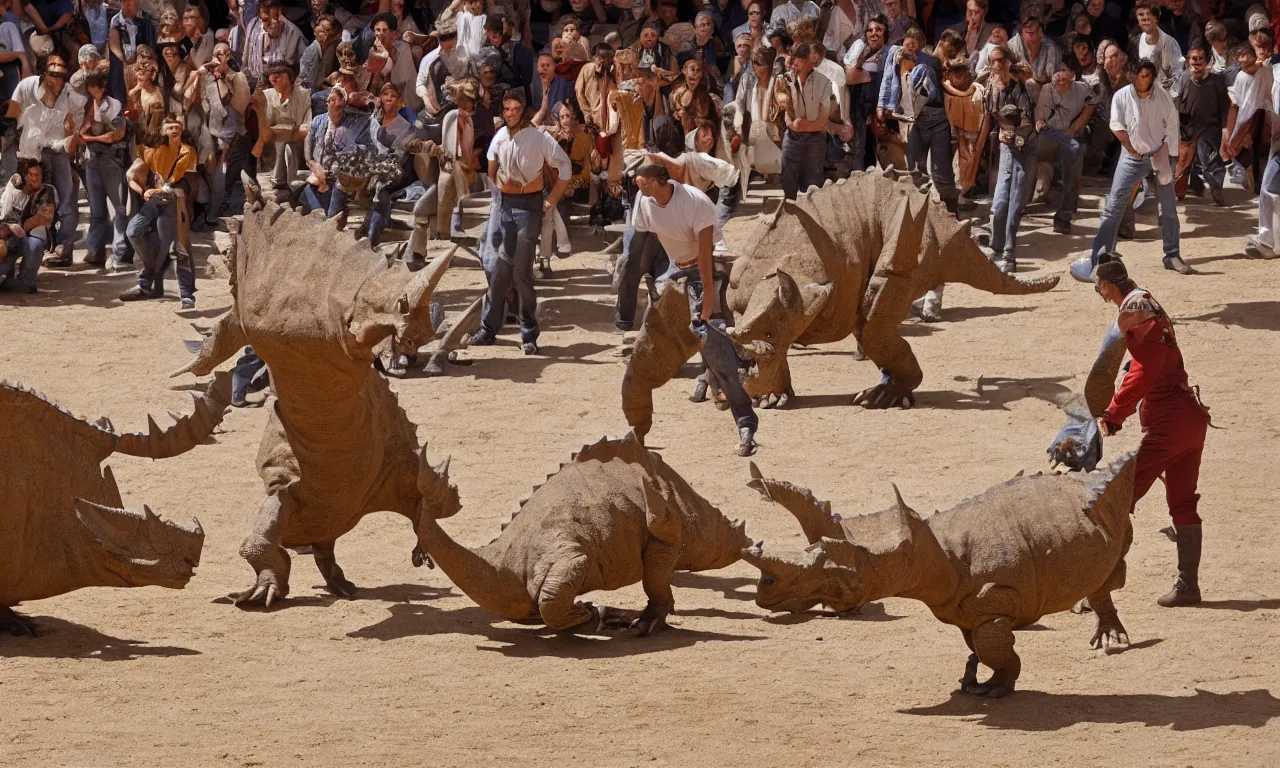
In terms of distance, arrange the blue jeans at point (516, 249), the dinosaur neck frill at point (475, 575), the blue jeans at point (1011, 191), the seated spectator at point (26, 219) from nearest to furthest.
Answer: the dinosaur neck frill at point (475, 575) → the blue jeans at point (516, 249) → the seated spectator at point (26, 219) → the blue jeans at point (1011, 191)

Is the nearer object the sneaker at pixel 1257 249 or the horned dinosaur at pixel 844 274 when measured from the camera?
the horned dinosaur at pixel 844 274

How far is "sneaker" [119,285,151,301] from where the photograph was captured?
668 inches

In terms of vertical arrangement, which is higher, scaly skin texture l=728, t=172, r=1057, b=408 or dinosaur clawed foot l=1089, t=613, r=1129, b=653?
scaly skin texture l=728, t=172, r=1057, b=408

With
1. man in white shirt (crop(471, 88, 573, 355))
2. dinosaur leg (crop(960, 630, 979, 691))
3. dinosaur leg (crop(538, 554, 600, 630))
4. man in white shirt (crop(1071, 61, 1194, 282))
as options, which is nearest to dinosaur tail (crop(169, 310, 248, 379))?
dinosaur leg (crop(538, 554, 600, 630))

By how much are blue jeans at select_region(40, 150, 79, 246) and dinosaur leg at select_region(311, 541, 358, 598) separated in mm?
8380

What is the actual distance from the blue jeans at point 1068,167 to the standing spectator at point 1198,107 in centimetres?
92

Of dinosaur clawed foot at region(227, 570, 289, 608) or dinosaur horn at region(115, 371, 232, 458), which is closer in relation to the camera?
dinosaur horn at region(115, 371, 232, 458)

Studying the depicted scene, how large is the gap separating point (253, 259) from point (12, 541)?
170cm

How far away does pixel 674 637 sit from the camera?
927 cm

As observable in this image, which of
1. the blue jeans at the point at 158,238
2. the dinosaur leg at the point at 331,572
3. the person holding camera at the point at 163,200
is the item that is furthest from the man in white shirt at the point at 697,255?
the blue jeans at the point at 158,238

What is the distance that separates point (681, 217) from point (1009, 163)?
5058 mm

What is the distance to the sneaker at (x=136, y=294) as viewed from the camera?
55.7 feet

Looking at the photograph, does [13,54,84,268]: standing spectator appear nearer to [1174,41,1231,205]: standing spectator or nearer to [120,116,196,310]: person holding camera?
[120,116,196,310]: person holding camera

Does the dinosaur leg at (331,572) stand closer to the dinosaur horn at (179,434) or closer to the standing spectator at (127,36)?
the dinosaur horn at (179,434)
